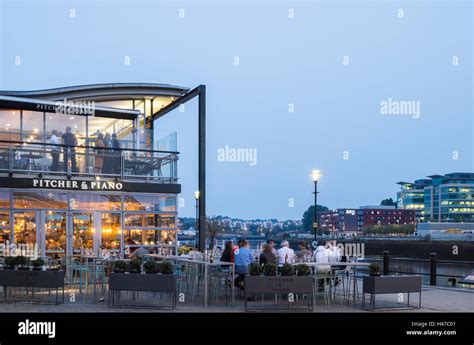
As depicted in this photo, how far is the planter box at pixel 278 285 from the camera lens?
12492 millimetres

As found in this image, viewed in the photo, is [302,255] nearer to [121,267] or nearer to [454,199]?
[121,267]

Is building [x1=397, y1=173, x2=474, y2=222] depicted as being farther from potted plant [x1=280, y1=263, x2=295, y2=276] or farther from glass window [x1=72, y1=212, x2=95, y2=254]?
potted plant [x1=280, y1=263, x2=295, y2=276]

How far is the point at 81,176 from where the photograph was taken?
20.7 meters

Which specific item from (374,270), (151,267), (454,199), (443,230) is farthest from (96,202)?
(454,199)

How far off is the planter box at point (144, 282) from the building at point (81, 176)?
22.7 ft

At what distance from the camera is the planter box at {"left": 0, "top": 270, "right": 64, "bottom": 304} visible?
13.1m

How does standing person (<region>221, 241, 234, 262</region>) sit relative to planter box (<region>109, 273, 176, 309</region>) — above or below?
above

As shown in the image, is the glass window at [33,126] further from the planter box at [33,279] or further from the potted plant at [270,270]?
the potted plant at [270,270]

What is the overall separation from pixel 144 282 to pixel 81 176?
9.01m

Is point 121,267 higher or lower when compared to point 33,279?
higher

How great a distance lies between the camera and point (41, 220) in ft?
64.6

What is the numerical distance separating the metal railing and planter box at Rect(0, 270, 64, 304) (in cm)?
703

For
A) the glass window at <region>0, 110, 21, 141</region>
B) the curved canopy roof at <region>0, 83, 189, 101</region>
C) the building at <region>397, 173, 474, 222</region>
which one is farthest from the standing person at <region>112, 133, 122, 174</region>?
the building at <region>397, 173, 474, 222</region>
